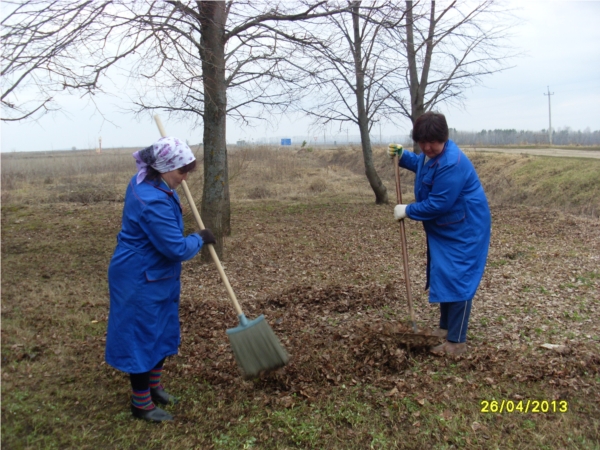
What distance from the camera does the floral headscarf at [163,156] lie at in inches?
118

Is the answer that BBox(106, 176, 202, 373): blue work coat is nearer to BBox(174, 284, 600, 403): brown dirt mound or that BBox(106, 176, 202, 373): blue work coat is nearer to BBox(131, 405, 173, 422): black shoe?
BBox(131, 405, 173, 422): black shoe

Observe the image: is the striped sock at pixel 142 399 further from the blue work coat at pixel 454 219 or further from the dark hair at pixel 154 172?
the blue work coat at pixel 454 219

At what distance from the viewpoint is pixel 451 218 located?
3.96 meters

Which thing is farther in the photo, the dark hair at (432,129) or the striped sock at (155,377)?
the dark hair at (432,129)

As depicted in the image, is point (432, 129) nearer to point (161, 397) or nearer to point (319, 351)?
point (319, 351)

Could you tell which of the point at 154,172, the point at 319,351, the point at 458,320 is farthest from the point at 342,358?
the point at 154,172

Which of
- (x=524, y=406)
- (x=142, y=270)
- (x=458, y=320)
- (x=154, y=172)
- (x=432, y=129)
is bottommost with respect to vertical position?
(x=524, y=406)

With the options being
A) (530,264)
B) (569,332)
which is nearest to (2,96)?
(569,332)

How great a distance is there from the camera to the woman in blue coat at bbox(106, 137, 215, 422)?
2.96 metres

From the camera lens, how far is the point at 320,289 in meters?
5.99

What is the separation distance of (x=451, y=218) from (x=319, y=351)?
158 cm

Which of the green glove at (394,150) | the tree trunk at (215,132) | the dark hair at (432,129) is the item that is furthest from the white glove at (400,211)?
the tree trunk at (215,132)

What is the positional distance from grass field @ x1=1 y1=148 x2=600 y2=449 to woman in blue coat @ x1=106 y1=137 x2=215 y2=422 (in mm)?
595

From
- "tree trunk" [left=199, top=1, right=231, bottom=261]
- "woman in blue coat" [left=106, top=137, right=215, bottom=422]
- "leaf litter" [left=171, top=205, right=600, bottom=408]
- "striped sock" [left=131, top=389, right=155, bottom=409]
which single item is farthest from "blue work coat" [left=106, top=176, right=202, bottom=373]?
"tree trunk" [left=199, top=1, right=231, bottom=261]
